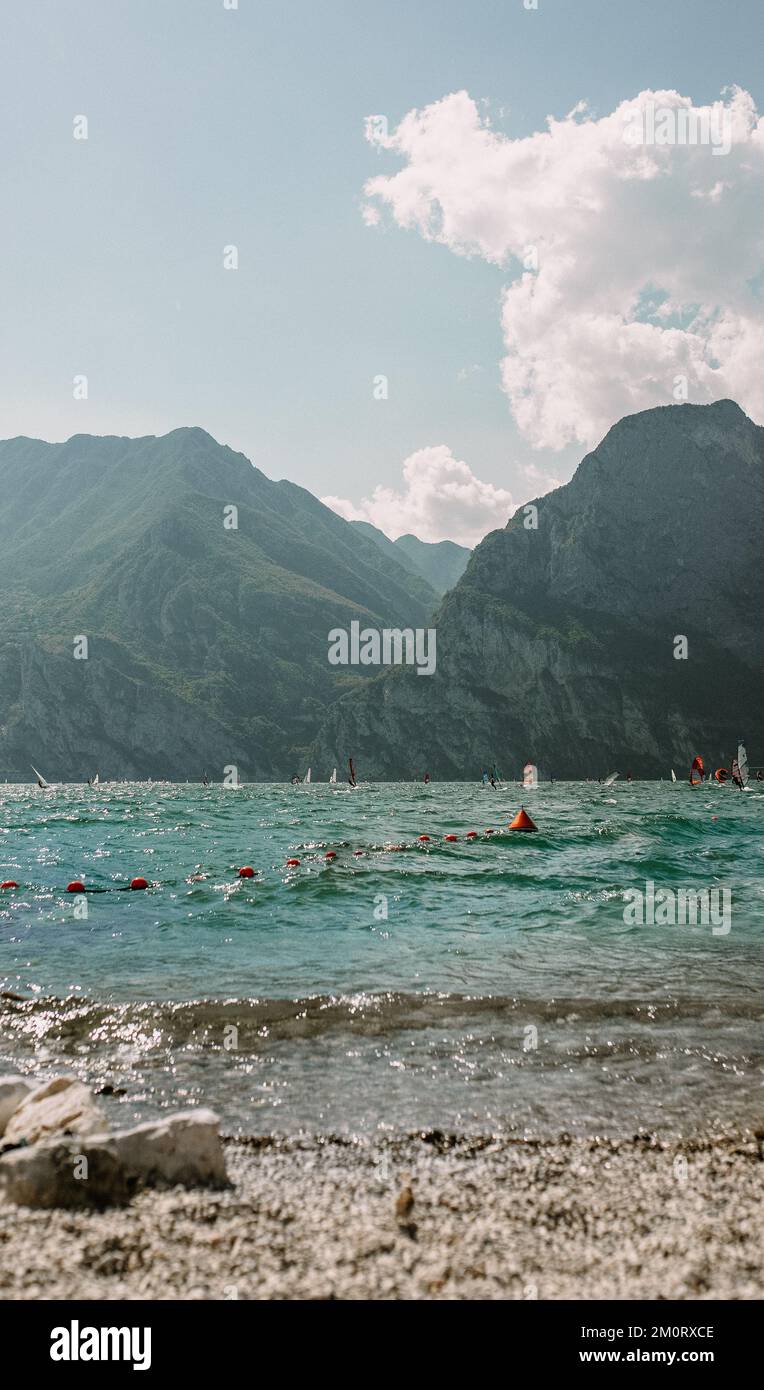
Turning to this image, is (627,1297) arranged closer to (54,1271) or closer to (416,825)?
(54,1271)

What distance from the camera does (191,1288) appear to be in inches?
178

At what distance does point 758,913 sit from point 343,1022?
14397 mm

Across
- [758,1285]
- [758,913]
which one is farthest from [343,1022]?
[758,913]

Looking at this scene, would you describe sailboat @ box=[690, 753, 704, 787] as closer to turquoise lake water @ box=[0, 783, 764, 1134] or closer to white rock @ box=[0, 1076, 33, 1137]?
turquoise lake water @ box=[0, 783, 764, 1134]

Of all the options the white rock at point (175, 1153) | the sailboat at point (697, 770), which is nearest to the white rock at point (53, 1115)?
the white rock at point (175, 1153)

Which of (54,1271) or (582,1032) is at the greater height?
(54,1271)

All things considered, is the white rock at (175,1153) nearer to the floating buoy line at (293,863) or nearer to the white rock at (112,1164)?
the white rock at (112,1164)

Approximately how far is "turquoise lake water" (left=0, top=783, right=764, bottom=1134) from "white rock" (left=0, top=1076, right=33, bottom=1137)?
1.25m

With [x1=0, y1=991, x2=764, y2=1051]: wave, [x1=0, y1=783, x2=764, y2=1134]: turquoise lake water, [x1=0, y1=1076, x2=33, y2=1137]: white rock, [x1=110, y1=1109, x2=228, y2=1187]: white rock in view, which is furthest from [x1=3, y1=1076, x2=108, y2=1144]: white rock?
[x1=0, y1=991, x2=764, y2=1051]: wave

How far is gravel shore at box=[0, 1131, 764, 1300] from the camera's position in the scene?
458 centimetres

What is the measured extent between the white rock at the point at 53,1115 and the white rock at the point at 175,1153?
44 cm

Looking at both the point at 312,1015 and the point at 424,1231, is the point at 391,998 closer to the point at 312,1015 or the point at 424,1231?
the point at 312,1015

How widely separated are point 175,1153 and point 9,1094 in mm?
2154
